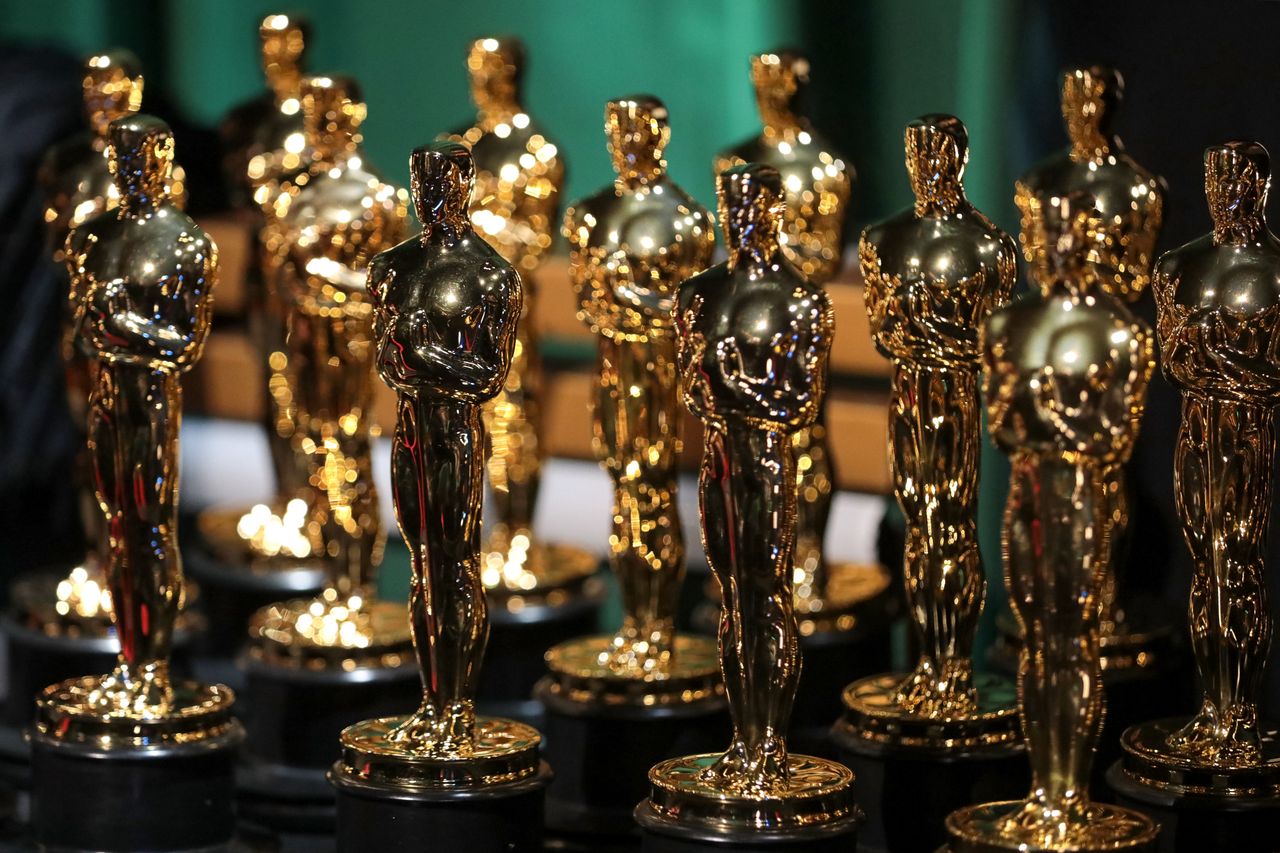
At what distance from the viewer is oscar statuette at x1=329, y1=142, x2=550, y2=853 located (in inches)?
32.1

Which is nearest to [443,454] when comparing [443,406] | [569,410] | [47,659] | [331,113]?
[443,406]

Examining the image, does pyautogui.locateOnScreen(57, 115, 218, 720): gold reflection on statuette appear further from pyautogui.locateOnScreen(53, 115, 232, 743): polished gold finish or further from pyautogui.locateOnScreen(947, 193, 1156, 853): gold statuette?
pyautogui.locateOnScreen(947, 193, 1156, 853): gold statuette

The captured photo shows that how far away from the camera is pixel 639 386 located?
3.16ft

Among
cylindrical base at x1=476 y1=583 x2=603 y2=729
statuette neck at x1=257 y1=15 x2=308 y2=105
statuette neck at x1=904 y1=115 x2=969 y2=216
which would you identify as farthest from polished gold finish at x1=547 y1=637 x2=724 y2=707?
statuette neck at x1=257 y1=15 x2=308 y2=105

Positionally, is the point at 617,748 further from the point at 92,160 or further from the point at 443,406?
Answer: the point at 92,160

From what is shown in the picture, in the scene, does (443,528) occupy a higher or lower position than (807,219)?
lower

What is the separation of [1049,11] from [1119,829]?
0.54 meters

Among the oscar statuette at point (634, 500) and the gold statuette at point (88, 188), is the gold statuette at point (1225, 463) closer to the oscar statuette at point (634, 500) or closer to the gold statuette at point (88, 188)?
the oscar statuette at point (634, 500)

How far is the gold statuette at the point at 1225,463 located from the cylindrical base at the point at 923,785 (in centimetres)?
5

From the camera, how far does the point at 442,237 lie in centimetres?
A: 83

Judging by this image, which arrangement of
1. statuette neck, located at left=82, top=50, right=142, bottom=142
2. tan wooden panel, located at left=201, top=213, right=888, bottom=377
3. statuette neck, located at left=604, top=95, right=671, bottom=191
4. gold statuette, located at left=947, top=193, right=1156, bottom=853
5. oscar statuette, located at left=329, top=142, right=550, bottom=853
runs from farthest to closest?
tan wooden panel, located at left=201, top=213, right=888, bottom=377
statuette neck, located at left=82, top=50, right=142, bottom=142
statuette neck, located at left=604, top=95, right=671, bottom=191
oscar statuette, located at left=329, top=142, right=550, bottom=853
gold statuette, located at left=947, top=193, right=1156, bottom=853

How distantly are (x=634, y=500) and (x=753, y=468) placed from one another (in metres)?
0.19

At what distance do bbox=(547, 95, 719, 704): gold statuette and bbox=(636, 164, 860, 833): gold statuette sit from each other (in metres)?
0.12

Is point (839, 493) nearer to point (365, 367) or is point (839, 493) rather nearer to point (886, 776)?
point (365, 367)
